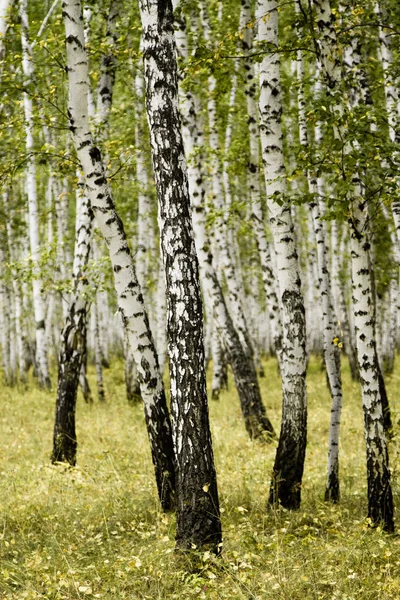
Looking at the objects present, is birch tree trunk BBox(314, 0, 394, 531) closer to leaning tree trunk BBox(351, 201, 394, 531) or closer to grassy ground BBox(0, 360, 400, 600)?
leaning tree trunk BBox(351, 201, 394, 531)

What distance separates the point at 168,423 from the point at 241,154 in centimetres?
1144

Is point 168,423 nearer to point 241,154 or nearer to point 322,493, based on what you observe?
point 322,493

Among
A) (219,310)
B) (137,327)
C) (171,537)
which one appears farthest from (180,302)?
(219,310)

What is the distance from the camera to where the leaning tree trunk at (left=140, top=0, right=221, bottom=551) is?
17.8 feet

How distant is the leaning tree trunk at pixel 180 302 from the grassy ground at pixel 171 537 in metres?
0.42

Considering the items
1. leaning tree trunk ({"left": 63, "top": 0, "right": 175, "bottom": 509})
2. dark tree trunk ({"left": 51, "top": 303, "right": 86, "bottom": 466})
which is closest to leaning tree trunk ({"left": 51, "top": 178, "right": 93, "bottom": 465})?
dark tree trunk ({"left": 51, "top": 303, "right": 86, "bottom": 466})

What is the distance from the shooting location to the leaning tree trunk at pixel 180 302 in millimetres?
5438

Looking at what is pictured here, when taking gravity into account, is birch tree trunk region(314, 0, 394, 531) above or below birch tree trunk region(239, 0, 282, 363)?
below

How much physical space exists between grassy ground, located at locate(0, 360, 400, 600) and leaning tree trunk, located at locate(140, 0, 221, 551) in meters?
0.42

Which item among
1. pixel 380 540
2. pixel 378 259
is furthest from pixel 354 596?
pixel 378 259

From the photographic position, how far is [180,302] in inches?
216

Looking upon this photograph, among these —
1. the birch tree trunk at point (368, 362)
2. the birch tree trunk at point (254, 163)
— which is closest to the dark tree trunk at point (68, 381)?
the birch tree trunk at point (254, 163)

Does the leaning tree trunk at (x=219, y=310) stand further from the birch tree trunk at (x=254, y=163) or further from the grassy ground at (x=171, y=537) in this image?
the birch tree trunk at (x=254, y=163)

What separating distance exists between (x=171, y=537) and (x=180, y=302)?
96.3 inches
